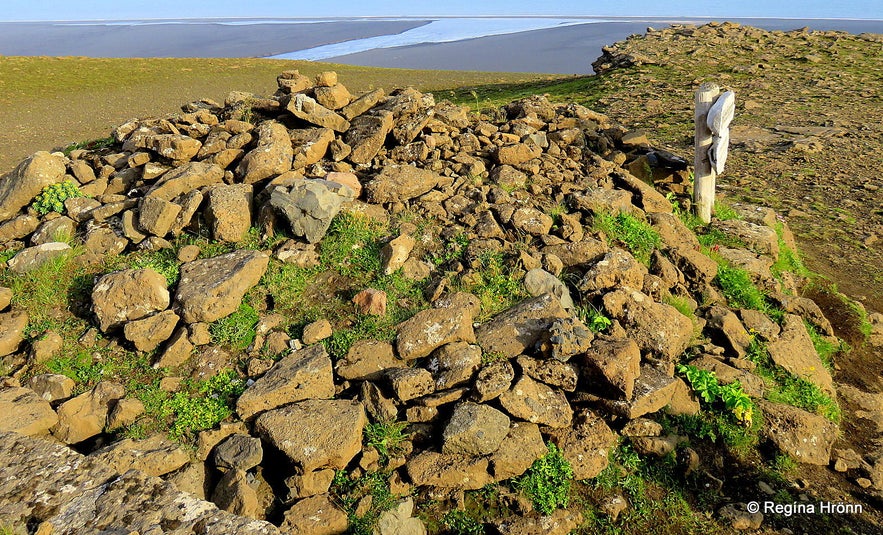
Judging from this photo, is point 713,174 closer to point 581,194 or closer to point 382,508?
point 581,194

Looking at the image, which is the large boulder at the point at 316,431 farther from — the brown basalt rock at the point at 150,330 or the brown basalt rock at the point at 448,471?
the brown basalt rock at the point at 150,330

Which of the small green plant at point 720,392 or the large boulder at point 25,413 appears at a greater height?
the large boulder at point 25,413

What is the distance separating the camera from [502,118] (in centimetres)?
926

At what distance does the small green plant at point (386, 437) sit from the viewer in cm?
464

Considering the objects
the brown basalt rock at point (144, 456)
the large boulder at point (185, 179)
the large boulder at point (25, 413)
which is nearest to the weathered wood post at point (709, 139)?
the large boulder at point (185, 179)

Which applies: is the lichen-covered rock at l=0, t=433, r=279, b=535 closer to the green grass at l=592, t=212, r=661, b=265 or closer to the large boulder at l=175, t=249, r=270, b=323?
the large boulder at l=175, t=249, r=270, b=323

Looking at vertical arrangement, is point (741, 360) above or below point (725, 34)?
below

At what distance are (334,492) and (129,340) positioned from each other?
2443 millimetres

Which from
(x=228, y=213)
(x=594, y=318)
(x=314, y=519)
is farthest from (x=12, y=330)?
(x=594, y=318)

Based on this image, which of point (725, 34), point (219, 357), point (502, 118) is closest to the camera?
point (219, 357)

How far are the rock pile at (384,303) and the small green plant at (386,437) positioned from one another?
9 cm

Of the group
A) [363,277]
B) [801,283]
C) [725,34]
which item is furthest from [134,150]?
[725,34]

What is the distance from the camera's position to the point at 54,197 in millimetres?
7039

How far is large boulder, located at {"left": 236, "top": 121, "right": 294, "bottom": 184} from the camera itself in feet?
22.9
